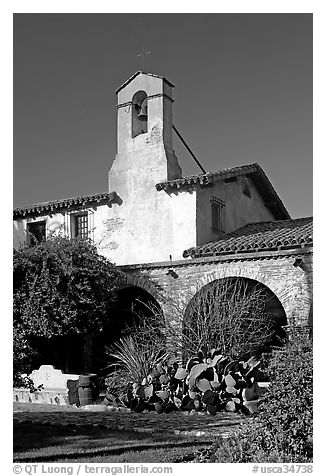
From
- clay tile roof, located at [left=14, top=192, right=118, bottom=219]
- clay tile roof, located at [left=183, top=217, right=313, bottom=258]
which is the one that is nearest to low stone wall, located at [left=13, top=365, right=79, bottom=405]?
clay tile roof, located at [left=183, top=217, right=313, bottom=258]

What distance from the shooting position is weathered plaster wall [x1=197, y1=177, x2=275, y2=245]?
19.8 meters

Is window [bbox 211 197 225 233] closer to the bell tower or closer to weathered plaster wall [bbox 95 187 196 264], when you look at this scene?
weathered plaster wall [bbox 95 187 196 264]

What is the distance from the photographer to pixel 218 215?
20859 millimetres

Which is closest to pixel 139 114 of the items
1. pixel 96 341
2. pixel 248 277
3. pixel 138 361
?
pixel 248 277

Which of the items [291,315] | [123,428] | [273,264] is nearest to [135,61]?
[273,264]

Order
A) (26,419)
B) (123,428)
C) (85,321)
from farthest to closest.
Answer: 1. (85,321)
2. (26,419)
3. (123,428)

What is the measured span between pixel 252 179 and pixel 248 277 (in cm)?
659

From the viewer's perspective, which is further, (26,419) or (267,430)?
(26,419)

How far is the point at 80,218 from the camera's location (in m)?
22.1

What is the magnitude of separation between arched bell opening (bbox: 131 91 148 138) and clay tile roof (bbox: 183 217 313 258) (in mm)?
4521

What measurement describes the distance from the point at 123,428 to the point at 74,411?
3.28m

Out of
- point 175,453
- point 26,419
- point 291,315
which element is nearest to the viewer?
point 175,453
